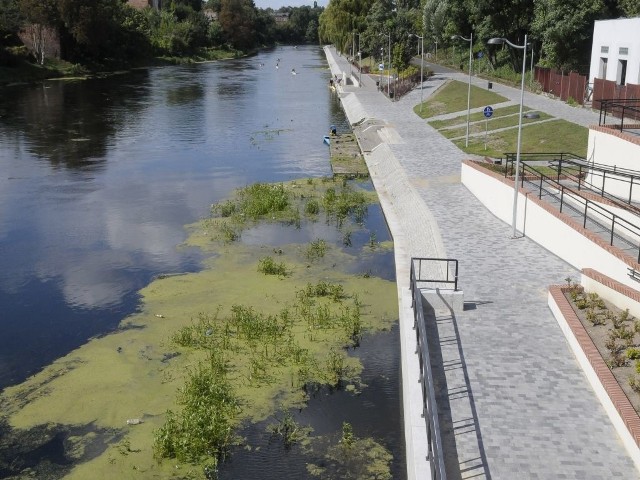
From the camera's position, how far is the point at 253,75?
9638 cm

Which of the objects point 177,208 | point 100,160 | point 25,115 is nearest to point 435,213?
point 177,208

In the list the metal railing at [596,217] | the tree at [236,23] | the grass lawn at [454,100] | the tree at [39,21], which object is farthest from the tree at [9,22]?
the metal railing at [596,217]

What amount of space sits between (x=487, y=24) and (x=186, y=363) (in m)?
52.7

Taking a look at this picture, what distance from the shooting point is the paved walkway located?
10625 mm

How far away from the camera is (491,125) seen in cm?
3972

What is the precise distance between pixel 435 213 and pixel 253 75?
252 ft

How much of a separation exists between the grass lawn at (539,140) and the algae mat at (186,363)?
526 inches

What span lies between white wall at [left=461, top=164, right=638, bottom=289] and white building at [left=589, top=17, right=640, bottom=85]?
14665 mm

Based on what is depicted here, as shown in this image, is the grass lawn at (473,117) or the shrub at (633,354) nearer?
the shrub at (633,354)

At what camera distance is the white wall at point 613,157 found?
69.2 feet

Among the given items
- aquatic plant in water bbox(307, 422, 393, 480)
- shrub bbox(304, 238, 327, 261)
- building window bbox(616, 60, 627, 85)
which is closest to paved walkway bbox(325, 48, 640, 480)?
aquatic plant in water bbox(307, 422, 393, 480)

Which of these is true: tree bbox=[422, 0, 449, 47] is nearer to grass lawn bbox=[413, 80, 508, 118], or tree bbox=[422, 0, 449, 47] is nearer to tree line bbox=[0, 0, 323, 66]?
grass lawn bbox=[413, 80, 508, 118]

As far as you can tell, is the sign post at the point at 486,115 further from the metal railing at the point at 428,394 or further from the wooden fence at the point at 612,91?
the metal railing at the point at 428,394

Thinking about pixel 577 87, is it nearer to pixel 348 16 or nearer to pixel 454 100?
pixel 454 100
